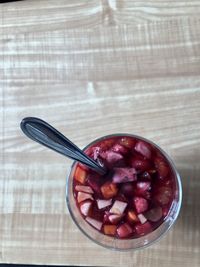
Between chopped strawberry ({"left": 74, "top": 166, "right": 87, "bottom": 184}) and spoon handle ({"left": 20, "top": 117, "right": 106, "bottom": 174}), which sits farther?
chopped strawberry ({"left": 74, "top": 166, "right": 87, "bottom": 184})

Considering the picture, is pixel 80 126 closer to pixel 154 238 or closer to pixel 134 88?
pixel 134 88

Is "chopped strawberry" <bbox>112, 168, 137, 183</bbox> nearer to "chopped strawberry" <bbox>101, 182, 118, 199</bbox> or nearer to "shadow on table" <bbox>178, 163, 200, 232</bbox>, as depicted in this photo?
"chopped strawberry" <bbox>101, 182, 118, 199</bbox>

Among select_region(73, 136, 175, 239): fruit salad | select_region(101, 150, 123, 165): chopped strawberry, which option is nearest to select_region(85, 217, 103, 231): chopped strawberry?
select_region(73, 136, 175, 239): fruit salad

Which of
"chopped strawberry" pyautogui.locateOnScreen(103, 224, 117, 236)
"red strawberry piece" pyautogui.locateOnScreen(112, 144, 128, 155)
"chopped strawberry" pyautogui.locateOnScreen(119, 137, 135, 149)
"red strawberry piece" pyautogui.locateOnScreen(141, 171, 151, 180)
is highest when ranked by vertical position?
"chopped strawberry" pyautogui.locateOnScreen(119, 137, 135, 149)

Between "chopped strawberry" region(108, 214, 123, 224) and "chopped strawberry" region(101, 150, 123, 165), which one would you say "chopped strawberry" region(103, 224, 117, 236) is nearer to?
"chopped strawberry" region(108, 214, 123, 224)

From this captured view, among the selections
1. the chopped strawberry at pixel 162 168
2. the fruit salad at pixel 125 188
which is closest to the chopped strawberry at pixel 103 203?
the fruit salad at pixel 125 188

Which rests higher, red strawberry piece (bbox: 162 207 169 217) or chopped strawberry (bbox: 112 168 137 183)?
chopped strawberry (bbox: 112 168 137 183)

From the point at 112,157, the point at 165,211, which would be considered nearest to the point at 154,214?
the point at 165,211

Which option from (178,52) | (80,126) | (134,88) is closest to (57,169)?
(80,126)
